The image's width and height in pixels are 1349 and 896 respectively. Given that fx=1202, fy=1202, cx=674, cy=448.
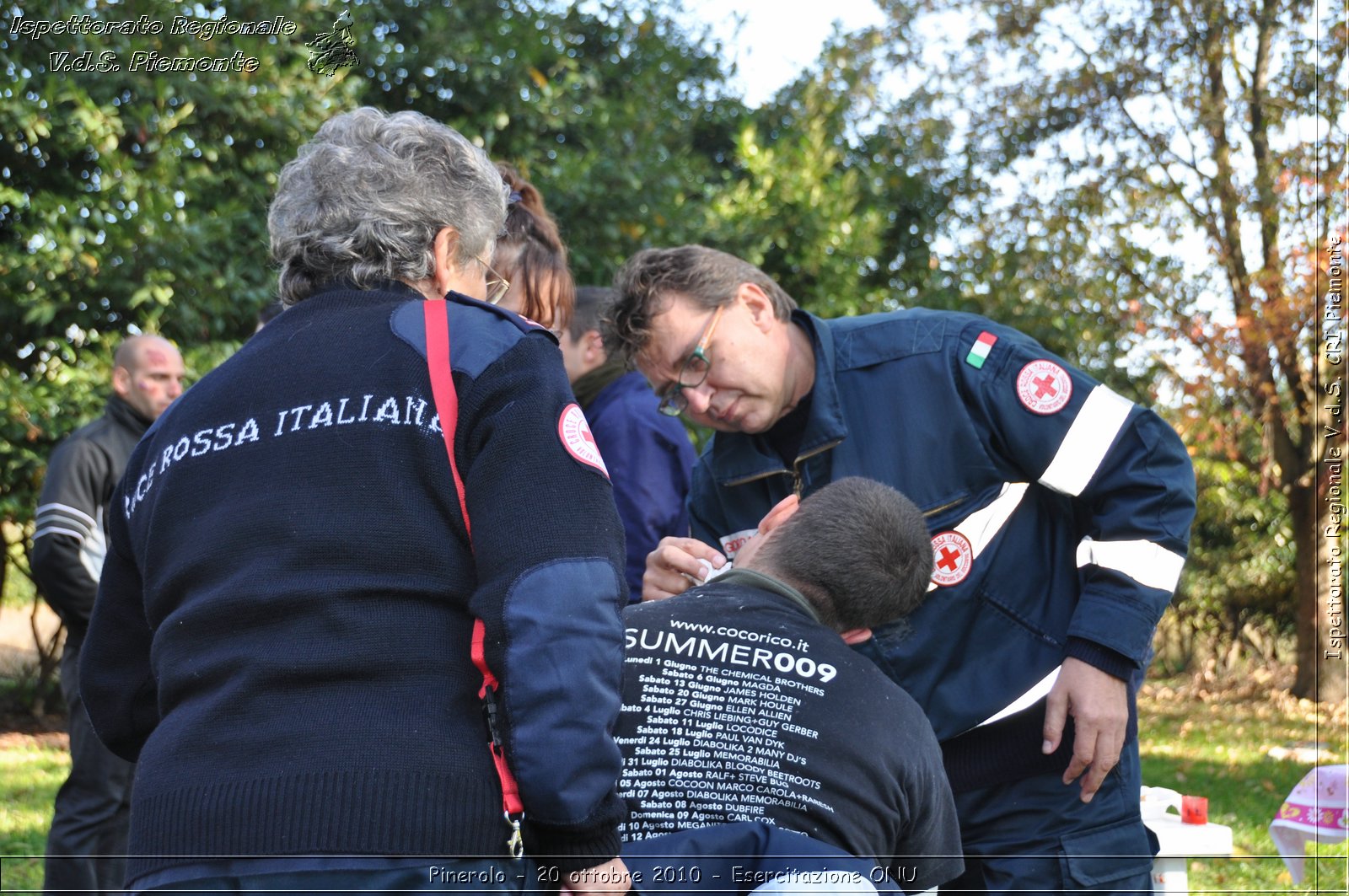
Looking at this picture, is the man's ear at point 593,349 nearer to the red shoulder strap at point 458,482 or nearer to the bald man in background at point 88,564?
the bald man in background at point 88,564

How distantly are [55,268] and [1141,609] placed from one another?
6505 millimetres

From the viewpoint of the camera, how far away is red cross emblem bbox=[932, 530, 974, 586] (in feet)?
9.16

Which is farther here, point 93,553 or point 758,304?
point 93,553

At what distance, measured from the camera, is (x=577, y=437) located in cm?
171

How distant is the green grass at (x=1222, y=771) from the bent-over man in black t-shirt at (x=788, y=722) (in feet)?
5.18

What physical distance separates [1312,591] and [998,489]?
34.1 ft

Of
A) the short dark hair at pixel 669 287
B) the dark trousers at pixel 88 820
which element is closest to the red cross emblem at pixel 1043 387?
the short dark hair at pixel 669 287

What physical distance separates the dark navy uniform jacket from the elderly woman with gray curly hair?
130cm

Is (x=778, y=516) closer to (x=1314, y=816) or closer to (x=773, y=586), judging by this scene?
(x=773, y=586)

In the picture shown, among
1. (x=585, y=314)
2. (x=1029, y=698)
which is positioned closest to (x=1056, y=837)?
(x=1029, y=698)

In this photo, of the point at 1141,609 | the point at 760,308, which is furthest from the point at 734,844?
the point at 760,308

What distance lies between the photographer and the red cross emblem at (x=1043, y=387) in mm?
2689

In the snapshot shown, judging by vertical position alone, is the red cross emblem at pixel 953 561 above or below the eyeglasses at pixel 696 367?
below

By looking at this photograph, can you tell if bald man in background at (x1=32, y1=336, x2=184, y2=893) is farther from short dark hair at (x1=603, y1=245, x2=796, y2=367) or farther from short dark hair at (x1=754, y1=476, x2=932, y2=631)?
short dark hair at (x1=754, y1=476, x2=932, y2=631)
